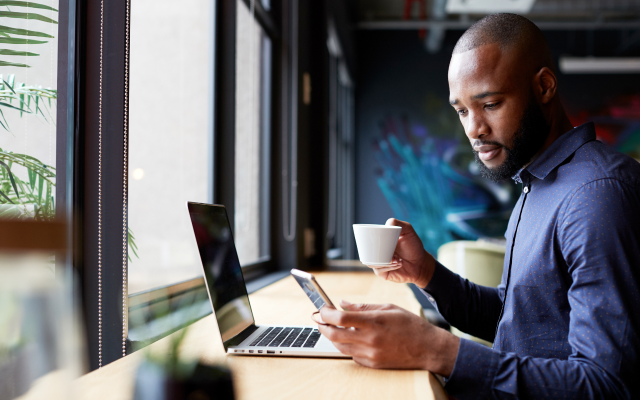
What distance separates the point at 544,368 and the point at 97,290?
768 mm

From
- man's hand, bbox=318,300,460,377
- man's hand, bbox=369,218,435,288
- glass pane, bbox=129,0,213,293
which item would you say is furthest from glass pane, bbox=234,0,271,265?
man's hand, bbox=318,300,460,377

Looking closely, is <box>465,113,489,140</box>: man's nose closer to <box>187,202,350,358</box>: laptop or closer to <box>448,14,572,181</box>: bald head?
<box>448,14,572,181</box>: bald head

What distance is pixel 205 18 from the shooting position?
5.47ft

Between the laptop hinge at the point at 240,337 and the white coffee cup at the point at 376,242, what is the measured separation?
27 cm

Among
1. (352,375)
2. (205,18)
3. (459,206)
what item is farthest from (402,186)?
(352,375)

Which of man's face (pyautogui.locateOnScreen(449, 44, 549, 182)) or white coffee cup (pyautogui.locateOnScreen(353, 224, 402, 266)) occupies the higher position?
man's face (pyautogui.locateOnScreen(449, 44, 549, 182))

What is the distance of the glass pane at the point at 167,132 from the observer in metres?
1.17

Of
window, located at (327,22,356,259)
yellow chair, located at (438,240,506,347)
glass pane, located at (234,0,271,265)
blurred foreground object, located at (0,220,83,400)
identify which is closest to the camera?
blurred foreground object, located at (0,220,83,400)

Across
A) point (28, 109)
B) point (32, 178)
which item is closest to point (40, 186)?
point (32, 178)

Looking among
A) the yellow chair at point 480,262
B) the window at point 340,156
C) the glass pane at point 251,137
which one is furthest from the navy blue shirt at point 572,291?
the window at point 340,156

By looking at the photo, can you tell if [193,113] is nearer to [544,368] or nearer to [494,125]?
[494,125]

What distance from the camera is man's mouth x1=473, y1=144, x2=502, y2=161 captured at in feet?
3.50

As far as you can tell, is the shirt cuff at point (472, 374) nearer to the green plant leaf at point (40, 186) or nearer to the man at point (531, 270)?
the man at point (531, 270)

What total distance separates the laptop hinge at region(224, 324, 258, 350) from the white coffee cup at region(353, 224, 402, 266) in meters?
0.27
